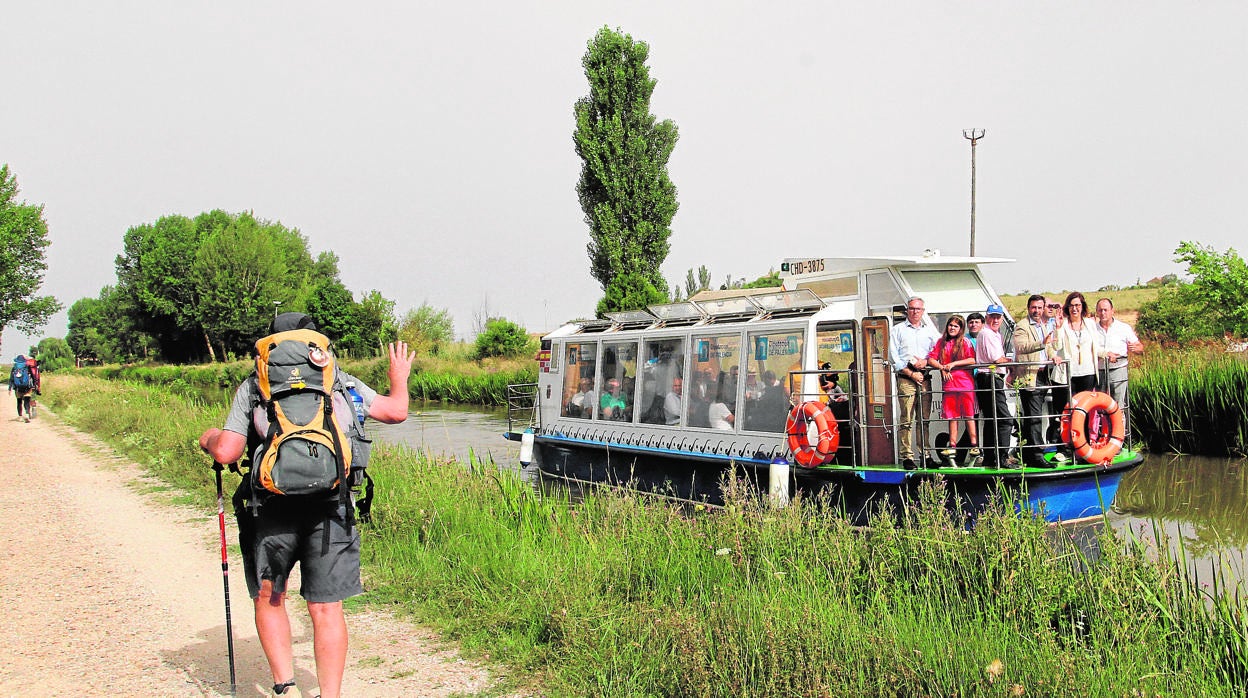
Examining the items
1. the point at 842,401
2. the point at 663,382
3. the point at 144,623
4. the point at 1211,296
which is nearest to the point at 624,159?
the point at 1211,296

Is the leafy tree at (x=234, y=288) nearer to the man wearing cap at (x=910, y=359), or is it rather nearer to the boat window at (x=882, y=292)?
the boat window at (x=882, y=292)

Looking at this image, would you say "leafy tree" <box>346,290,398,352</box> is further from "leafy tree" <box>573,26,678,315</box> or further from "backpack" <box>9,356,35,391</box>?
"backpack" <box>9,356,35,391</box>

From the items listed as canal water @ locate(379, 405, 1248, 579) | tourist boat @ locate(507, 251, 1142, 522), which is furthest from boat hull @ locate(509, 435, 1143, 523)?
canal water @ locate(379, 405, 1248, 579)

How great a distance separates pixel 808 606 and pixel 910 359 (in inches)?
208

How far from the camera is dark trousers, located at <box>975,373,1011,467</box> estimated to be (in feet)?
28.9

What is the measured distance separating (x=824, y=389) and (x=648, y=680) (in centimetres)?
614

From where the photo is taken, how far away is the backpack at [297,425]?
3842 mm

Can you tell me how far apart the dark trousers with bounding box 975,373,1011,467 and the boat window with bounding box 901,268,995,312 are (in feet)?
6.66

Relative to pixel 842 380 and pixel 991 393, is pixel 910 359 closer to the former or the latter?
pixel 991 393

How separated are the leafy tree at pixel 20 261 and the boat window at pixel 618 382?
1770 inches

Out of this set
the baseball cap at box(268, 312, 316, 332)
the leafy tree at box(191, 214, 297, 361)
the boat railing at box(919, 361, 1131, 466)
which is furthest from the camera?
the leafy tree at box(191, 214, 297, 361)

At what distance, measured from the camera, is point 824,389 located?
1023 cm

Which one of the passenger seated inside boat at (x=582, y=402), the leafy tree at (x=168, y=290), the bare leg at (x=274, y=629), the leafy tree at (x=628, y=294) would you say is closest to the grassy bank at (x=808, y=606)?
the bare leg at (x=274, y=629)

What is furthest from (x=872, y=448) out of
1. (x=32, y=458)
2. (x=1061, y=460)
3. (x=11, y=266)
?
(x=11, y=266)
